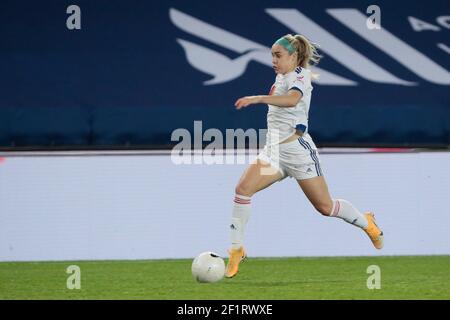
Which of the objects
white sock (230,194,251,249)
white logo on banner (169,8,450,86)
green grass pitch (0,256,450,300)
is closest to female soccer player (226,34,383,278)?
white sock (230,194,251,249)

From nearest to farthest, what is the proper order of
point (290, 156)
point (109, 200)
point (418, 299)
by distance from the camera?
point (418, 299)
point (290, 156)
point (109, 200)

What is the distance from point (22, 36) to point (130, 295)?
418 centimetres

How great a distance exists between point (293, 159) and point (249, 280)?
97cm

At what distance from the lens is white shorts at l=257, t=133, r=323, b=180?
8.00m

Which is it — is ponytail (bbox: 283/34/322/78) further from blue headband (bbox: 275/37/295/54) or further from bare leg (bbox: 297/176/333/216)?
bare leg (bbox: 297/176/333/216)

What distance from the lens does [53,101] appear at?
412 inches

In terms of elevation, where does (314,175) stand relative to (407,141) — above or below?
below

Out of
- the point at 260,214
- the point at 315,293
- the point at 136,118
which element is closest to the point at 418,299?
the point at 315,293

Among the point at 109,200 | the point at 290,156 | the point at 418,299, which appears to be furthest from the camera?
the point at 109,200

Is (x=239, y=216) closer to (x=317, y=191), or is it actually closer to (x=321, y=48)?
(x=317, y=191)

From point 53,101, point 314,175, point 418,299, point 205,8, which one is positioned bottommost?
point 418,299

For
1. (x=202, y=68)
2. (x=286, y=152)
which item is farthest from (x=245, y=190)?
(x=202, y=68)

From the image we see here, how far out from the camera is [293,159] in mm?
7992

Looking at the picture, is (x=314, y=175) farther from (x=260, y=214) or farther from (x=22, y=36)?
(x=22, y=36)
